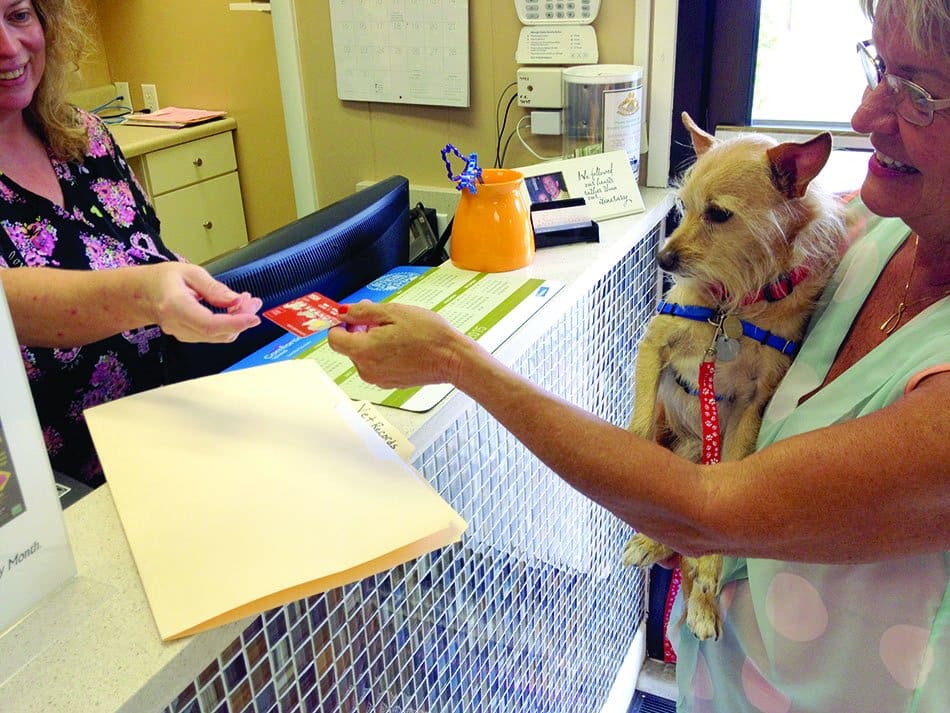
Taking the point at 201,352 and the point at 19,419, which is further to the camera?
the point at 201,352

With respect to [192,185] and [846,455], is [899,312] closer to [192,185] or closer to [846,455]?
[846,455]

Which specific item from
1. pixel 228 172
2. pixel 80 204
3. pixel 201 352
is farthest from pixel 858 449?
pixel 228 172

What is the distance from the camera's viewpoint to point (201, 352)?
1.09 meters

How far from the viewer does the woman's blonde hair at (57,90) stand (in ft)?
4.30

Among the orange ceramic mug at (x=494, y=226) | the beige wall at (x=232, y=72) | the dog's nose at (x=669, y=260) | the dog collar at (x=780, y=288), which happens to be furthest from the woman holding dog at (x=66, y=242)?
the beige wall at (x=232, y=72)

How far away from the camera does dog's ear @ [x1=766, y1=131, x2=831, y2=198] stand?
970 millimetres

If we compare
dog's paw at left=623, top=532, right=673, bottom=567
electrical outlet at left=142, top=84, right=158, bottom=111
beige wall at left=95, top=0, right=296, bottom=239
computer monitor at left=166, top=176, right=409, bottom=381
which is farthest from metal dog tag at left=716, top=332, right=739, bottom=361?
electrical outlet at left=142, top=84, right=158, bottom=111

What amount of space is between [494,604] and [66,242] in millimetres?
863

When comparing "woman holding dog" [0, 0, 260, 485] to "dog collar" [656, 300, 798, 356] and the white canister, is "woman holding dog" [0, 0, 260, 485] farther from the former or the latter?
the white canister

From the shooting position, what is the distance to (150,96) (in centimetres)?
307

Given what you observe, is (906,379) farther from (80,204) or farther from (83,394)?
(80,204)

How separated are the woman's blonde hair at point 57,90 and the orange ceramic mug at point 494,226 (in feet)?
2.12

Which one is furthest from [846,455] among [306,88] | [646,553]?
[306,88]

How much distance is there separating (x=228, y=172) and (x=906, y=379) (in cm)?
253
